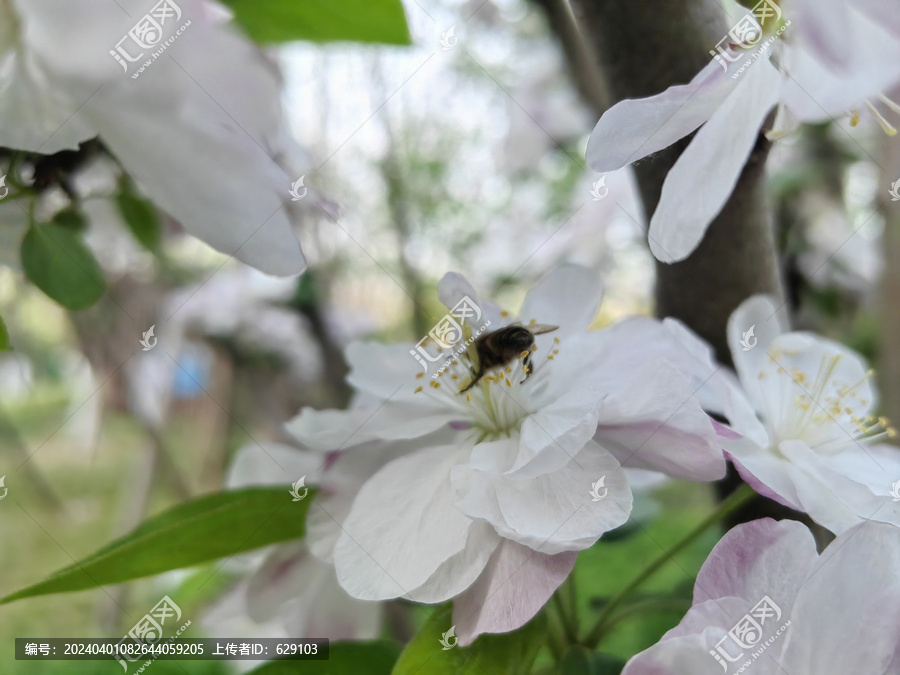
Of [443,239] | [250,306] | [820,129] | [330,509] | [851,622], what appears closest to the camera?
[851,622]

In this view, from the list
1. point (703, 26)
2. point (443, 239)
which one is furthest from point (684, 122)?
point (443, 239)

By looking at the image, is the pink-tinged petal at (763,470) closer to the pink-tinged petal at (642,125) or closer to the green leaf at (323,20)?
the pink-tinged petal at (642,125)

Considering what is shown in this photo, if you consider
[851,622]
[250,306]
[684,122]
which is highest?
[684,122]

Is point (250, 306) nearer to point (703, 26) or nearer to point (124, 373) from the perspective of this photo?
point (124, 373)

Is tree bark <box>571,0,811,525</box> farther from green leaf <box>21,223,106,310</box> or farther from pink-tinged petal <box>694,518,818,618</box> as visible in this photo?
green leaf <box>21,223,106,310</box>
